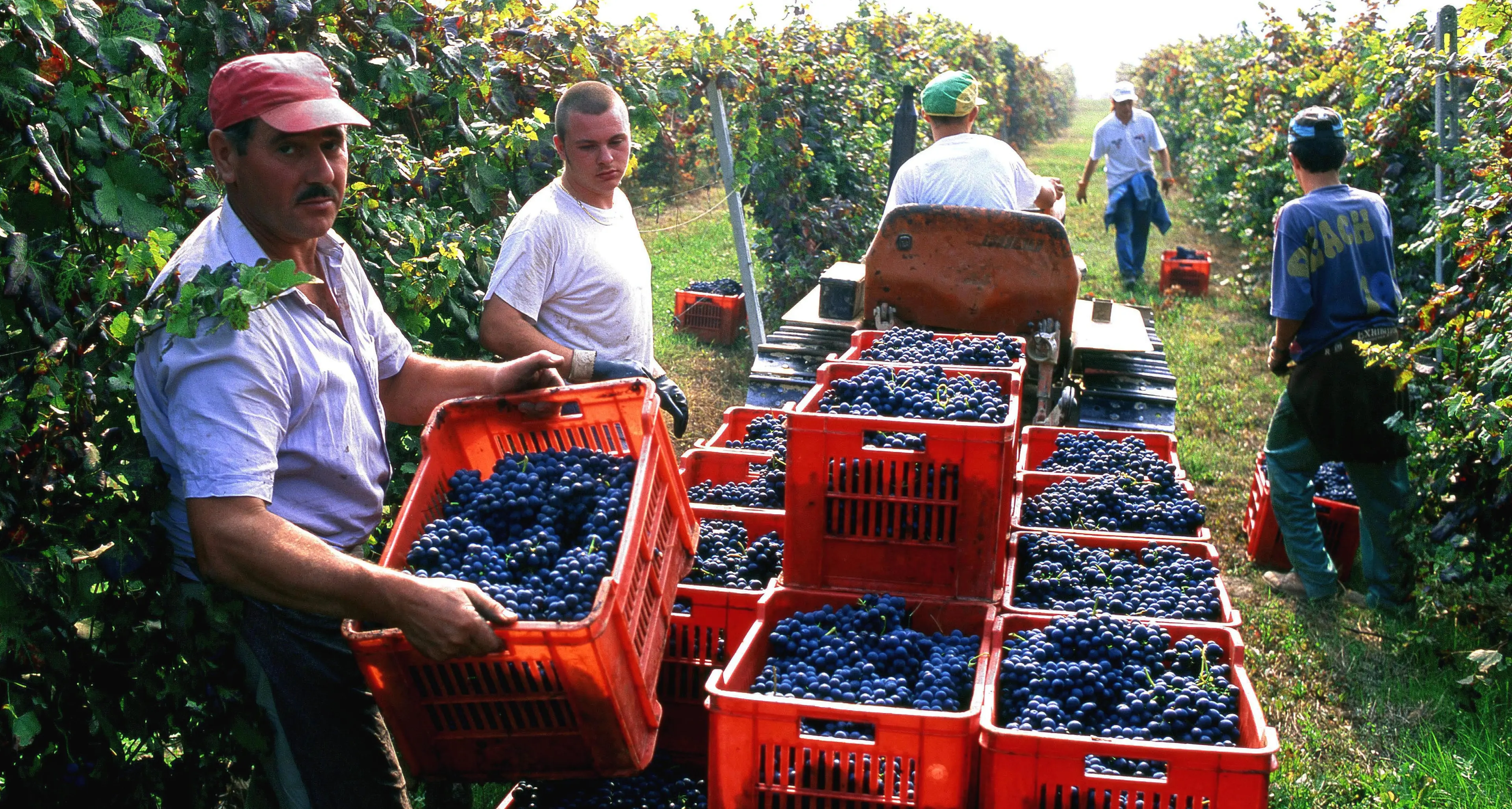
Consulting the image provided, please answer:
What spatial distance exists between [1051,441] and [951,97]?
2286mm

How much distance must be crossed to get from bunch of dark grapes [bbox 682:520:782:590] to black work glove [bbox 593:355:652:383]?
1.71 feet

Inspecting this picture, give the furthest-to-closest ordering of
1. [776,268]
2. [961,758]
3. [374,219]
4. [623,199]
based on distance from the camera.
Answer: [776,268]
[623,199]
[374,219]
[961,758]

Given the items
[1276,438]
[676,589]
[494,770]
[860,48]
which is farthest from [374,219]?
[860,48]

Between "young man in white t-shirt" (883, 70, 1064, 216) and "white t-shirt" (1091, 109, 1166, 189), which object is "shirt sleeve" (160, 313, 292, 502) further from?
"white t-shirt" (1091, 109, 1166, 189)

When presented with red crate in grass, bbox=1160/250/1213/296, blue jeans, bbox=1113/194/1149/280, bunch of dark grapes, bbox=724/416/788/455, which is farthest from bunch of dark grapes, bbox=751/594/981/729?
blue jeans, bbox=1113/194/1149/280

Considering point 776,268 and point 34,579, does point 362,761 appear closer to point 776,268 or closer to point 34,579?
point 34,579

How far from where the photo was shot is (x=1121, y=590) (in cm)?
322

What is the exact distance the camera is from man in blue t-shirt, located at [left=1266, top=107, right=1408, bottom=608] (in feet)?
16.1

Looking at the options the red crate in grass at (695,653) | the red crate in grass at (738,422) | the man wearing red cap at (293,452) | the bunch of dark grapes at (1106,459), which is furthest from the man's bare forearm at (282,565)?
the bunch of dark grapes at (1106,459)

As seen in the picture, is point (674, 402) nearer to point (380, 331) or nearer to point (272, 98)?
point (380, 331)

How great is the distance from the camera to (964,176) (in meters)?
5.66

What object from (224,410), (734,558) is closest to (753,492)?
(734,558)

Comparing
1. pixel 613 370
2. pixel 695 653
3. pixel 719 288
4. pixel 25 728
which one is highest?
pixel 613 370

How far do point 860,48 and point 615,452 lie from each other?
10.3m
